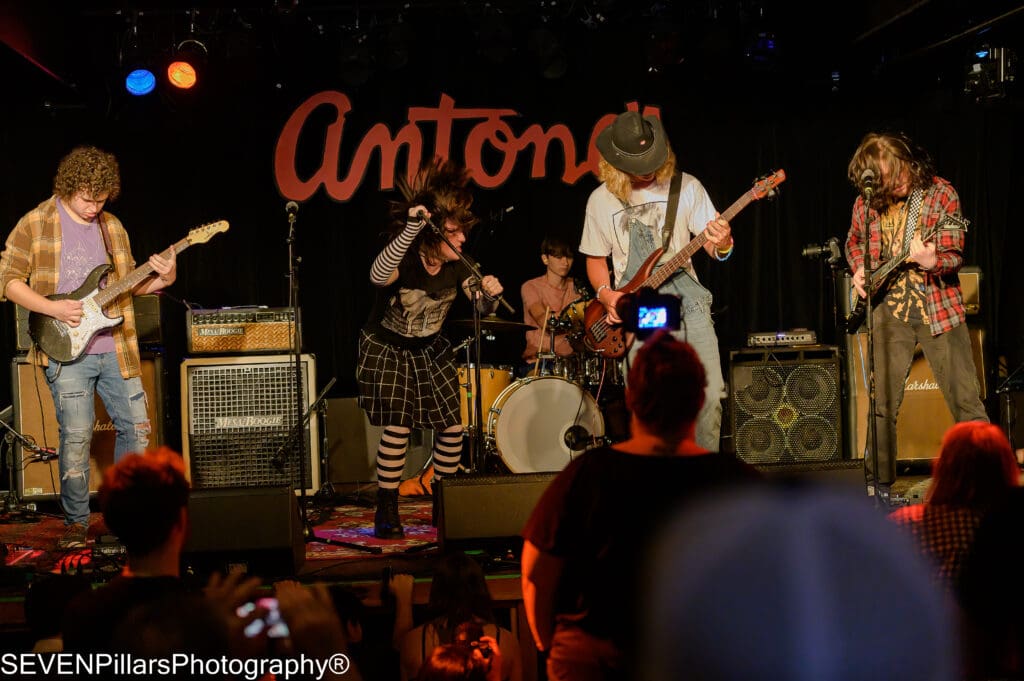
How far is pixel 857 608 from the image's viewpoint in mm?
2857

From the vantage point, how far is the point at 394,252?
6.17 m

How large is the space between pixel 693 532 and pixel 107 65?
7.62 m

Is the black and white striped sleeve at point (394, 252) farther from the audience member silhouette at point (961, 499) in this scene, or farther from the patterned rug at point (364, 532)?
the audience member silhouette at point (961, 499)

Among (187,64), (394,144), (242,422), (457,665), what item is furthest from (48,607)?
(394,144)

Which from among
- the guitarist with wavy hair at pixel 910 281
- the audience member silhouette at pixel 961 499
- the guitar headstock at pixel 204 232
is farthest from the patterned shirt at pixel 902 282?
the guitar headstock at pixel 204 232

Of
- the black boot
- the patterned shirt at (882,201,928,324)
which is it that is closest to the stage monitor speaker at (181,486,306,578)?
Answer: the black boot

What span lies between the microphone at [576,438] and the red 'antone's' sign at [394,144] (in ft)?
8.62

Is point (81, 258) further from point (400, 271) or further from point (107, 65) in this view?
point (107, 65)

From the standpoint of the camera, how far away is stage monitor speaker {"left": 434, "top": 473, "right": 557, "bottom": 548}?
16.7 ft

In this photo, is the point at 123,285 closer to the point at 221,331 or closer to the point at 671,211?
the point at 221,331

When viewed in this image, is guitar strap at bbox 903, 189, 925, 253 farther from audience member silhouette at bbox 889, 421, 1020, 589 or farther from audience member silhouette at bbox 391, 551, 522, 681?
audience member silhouette at bbox 391, 551, 522, 681

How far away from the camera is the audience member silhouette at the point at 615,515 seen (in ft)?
9.28

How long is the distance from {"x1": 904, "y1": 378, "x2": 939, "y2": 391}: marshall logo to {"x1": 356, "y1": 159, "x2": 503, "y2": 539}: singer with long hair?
3.62m

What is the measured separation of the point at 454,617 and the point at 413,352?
2.88m
